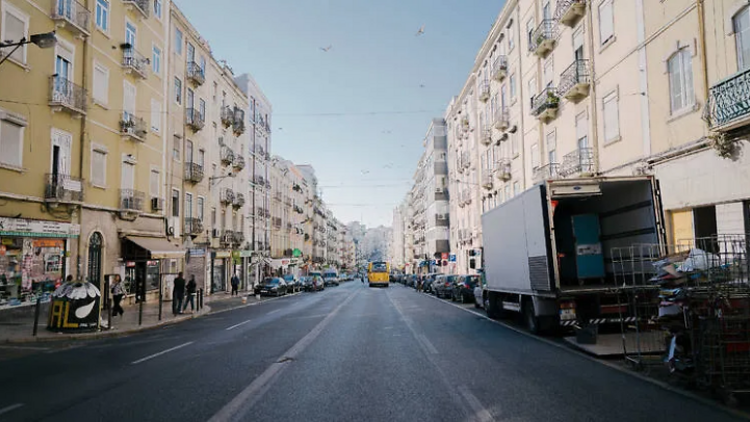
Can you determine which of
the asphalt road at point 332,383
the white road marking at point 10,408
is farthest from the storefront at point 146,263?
the white road marking at point 10,408

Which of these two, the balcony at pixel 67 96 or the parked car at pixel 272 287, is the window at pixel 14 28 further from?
the parked car at pixel 272 287

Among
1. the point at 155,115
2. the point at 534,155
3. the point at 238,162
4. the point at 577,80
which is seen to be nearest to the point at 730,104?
the point at 577,80

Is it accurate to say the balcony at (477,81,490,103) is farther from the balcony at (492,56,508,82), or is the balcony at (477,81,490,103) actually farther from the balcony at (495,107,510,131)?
the balcony at (495,107,510,131)

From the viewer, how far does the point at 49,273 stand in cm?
2047

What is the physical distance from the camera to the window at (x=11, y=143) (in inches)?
726

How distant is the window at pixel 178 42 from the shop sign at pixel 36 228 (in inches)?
638

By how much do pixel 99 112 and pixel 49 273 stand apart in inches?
305

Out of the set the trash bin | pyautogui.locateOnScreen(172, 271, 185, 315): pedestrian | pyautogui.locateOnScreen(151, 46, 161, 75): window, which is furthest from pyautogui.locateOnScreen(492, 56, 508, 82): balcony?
the trash bin

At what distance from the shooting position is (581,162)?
23016 mm

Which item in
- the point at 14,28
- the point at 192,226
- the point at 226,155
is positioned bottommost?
the point at 192,226

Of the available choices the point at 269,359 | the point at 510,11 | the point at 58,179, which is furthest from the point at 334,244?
the point at 269,359

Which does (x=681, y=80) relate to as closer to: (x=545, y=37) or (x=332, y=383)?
(x=545, y=37)

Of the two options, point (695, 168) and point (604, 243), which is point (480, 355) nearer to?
point (604, 243)

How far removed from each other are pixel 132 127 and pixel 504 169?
22.5m
